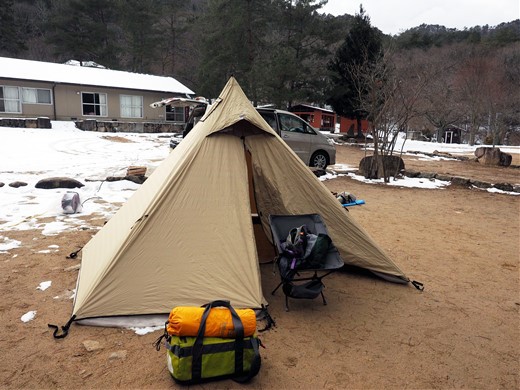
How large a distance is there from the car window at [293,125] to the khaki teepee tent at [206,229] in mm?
7081

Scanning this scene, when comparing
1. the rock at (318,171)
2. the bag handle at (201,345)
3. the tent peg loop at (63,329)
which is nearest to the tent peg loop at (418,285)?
the bag handle at (201,345)

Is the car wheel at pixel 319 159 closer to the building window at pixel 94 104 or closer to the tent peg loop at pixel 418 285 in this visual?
the tent peg loop at pixel 418 285

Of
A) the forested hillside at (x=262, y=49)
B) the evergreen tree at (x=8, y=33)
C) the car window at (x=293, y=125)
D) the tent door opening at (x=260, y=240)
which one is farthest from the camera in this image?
the evergreen tree at (x=8, y=33)

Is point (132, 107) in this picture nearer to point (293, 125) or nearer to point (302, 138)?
point (293, 125)

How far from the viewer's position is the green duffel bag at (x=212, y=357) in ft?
8.50

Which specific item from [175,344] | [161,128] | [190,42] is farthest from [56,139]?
[190,42]

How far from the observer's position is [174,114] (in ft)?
87.7

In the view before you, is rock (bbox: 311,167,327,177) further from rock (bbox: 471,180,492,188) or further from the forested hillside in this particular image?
the forested hillside

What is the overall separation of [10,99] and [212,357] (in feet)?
77.3

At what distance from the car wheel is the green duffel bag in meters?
9.59

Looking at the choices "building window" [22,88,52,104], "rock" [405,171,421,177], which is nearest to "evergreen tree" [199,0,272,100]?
"building window" [22,88,52,104]

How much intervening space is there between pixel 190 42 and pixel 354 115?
21.8 metres

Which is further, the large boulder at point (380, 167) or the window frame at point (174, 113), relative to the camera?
the window frame at point (174, 113)

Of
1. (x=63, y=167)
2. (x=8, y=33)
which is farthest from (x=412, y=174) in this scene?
(x=8, y=33)
